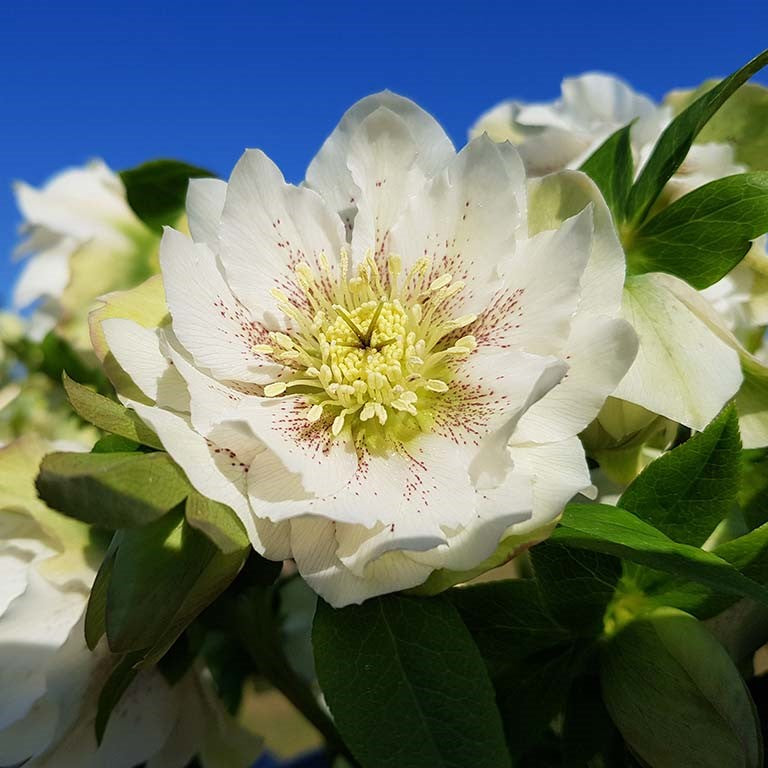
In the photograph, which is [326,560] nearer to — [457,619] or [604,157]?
[457,619]

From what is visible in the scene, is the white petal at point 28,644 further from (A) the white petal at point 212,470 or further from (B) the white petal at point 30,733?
(A) the white petal at point 212,470

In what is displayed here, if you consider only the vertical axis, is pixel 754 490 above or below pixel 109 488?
below

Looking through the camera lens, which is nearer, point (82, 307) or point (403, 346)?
point (403, 346)

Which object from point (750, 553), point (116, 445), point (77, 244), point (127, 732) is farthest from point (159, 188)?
point (750, 553)

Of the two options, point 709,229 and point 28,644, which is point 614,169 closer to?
point 709,229

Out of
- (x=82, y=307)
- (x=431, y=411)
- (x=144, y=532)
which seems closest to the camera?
(x=144, y=532)

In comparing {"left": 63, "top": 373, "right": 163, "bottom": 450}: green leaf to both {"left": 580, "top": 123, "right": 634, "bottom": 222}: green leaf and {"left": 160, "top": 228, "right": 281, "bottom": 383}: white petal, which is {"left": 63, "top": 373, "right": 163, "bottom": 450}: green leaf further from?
{"left": 580, "top": 123, "right": 634, "bottom": 222}: green leaf

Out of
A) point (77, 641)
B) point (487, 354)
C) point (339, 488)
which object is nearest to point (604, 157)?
point (487, 354)
